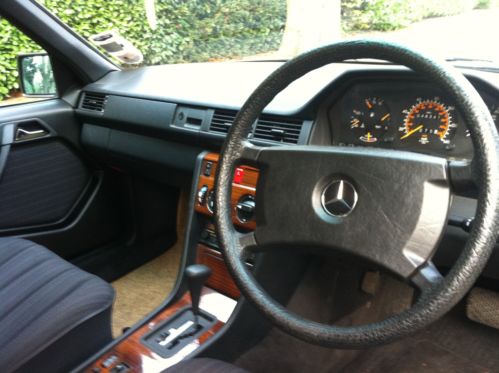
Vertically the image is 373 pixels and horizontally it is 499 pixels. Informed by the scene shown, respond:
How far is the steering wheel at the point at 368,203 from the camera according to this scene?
87 centimetres

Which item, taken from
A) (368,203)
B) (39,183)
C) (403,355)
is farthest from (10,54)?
(403,355)

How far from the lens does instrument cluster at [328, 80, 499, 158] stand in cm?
131

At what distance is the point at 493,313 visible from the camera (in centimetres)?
184

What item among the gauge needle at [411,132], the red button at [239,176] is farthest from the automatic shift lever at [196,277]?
the gauge needle at [411,132]

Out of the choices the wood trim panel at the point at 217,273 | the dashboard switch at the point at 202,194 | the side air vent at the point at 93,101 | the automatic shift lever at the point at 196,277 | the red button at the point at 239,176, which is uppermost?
the side air vent at the point at 93,101

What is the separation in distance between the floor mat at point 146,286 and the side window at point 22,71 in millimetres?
851

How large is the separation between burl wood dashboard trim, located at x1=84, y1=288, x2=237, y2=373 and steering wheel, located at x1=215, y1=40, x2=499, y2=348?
50cm

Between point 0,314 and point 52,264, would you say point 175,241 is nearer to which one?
point 52,264

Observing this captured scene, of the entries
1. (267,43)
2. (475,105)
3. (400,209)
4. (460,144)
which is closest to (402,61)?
(475,105)

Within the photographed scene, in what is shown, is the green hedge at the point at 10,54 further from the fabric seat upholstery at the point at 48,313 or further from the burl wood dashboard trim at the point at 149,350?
the burl wood dashboard trim at the point at 149,350

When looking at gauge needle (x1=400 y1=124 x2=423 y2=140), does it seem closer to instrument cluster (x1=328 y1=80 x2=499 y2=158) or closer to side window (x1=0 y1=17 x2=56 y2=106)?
instrument cluster (x1=328 y1=80 x2=499 y2=158)

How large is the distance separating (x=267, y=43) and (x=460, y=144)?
1.31m

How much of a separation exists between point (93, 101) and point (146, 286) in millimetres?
916

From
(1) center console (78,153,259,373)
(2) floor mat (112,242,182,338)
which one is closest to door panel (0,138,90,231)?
(2) floor mat (112,242,182,338)
